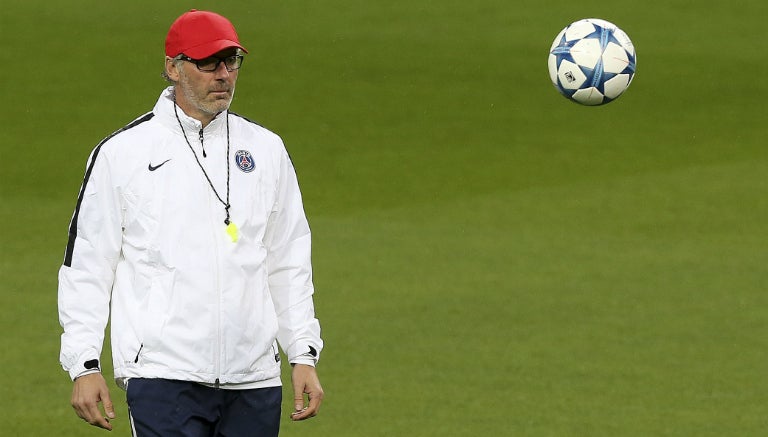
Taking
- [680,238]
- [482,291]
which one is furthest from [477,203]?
[482,291]

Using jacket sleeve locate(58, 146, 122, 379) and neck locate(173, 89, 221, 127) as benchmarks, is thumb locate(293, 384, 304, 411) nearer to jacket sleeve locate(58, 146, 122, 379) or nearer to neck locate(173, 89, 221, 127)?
jacket sleeve locate(58, 146, 122, 379)

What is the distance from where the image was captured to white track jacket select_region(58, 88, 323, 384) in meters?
5.36

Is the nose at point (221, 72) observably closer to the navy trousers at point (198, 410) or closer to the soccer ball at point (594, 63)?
the navy trousers at point (198, 410)

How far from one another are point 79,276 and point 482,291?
9.22m

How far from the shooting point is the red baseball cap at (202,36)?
550cm

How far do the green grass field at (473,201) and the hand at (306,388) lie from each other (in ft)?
14.8

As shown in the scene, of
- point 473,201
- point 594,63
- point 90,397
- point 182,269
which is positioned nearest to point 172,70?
point 182,269

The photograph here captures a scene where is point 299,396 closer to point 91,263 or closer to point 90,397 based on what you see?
point 90,397

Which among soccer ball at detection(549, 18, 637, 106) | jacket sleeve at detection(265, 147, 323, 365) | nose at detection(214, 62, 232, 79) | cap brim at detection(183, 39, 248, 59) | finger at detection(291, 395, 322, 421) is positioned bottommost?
finger at detection(291, 395, 322, 421)

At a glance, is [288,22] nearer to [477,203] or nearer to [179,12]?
[179,12]

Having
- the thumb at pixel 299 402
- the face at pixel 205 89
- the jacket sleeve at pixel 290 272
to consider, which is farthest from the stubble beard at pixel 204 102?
the thumb at pixel 299 402

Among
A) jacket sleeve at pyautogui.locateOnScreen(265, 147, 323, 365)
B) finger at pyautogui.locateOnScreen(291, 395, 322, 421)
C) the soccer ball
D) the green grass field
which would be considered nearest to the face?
jacket sleeve at pyautogui.locateOnScreen(265, 147, 323, 365)

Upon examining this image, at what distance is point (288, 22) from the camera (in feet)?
98.7

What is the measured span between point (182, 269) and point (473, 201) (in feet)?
46.6
